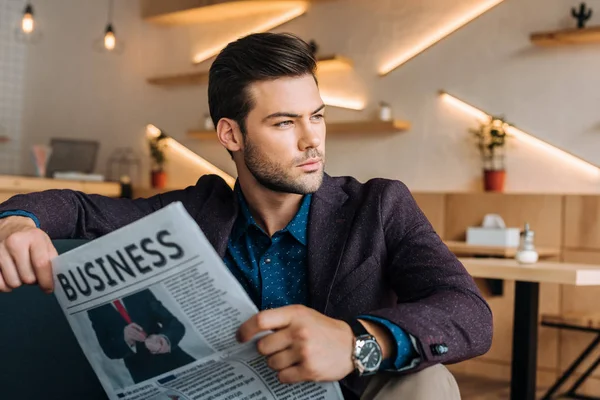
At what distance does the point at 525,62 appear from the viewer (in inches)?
164

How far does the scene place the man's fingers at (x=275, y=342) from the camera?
944 mm

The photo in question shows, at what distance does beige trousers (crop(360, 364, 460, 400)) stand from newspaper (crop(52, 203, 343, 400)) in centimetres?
10

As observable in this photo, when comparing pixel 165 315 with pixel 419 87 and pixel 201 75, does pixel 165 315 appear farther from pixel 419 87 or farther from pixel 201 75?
pixel 201 75

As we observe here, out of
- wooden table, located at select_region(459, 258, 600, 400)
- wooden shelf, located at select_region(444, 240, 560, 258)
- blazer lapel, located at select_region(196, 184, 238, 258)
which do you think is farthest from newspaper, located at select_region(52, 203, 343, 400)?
wooden shelf, located at select_region(444, 240, 560, 258)

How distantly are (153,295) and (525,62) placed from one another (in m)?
3.64

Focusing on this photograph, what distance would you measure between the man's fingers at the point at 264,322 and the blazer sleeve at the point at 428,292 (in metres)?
0.18

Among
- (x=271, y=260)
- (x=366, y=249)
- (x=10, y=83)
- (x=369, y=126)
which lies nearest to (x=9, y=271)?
(x=271, y=260)

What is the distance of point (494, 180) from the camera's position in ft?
13.6

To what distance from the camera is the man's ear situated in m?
1.73

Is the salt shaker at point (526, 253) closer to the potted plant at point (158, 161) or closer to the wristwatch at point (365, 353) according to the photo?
the wristwatch at point (365, 353)

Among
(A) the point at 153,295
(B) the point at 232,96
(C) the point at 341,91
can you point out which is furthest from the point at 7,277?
(C) the point at 341,91

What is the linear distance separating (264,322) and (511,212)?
11.2ft

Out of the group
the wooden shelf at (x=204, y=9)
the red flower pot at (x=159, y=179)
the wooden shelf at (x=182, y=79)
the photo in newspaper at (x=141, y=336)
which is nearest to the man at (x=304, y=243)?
the photo in newspaper at (x=141, y=336)

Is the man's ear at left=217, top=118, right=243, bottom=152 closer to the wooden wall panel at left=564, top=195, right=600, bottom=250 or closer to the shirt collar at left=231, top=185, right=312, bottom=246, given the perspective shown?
the shirt collar at left=231, top=185, right=312, bottom=246
